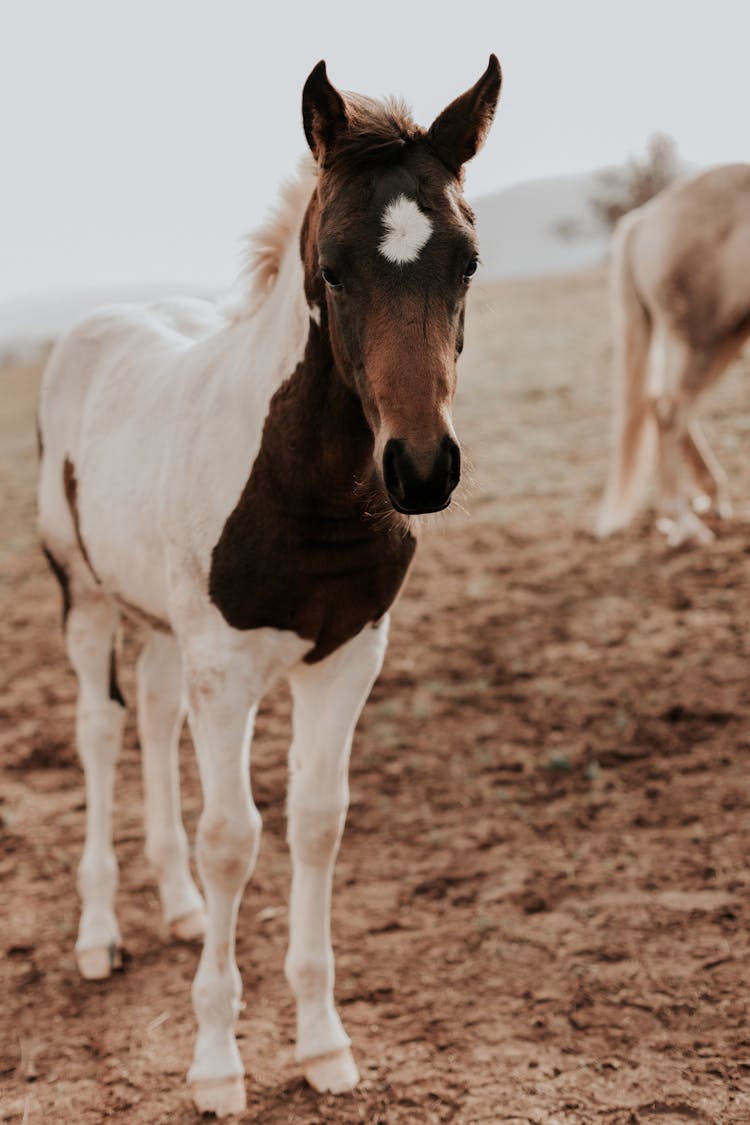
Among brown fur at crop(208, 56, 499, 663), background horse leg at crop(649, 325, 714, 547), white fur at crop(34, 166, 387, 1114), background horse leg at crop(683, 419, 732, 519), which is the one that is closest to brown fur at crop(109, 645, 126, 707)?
white fur at crop(34, 166, 387, 1114)

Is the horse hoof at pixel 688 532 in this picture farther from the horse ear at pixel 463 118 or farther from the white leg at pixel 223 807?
the horse ear at pixel 463 118

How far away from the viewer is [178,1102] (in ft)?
8.58

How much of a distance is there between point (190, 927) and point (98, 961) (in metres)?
0.33

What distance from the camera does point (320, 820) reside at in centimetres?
269

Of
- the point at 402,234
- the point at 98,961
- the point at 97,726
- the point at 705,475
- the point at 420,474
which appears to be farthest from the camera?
the point at 705,475

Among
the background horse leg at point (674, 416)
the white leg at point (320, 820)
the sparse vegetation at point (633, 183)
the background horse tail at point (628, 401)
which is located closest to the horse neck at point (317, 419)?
the white leg at point (320, 820)

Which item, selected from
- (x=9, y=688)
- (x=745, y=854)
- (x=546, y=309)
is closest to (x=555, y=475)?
(x=9, y=688)

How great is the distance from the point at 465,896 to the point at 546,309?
61.8ft

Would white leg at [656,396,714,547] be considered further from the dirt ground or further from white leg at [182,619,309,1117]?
white leg at [182,619,309,1117]

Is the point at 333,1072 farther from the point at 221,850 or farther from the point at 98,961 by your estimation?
the point at 98,961

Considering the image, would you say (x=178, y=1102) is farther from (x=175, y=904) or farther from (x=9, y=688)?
(x=9, y=688)

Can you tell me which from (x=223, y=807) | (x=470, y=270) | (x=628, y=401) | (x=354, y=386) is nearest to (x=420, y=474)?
(x=354, y=386)

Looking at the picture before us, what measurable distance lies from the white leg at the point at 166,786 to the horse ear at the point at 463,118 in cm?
195

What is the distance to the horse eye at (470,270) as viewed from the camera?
204cm
